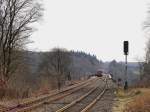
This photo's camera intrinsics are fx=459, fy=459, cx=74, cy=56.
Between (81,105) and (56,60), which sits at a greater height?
(56,60)

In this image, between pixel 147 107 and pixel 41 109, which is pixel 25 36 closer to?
pixel 41 109

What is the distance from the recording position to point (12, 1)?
4269cm

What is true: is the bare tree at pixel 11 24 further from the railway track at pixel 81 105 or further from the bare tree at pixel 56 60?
the bare tree at pixel 56 60

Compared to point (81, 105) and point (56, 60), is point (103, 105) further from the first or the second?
point (56, 60)

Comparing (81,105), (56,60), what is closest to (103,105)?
(81,105)

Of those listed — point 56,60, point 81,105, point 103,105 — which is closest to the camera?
point 81,105

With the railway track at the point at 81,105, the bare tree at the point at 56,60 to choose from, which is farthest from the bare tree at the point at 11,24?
the bare tree at the point at 56,60

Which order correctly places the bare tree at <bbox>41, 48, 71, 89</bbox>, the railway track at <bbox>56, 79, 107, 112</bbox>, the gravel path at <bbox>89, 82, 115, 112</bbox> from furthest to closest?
the bare tree at <bbox>41, 48, 71, 89</bbox> → the gravel path at <bbox>89, 82, 115, 112</bbox> → the railway track at <bbox>56, 79, 107, 112</bbox>

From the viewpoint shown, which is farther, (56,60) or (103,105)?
(56,60)

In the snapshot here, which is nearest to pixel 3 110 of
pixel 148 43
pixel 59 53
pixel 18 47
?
pixel 18 47

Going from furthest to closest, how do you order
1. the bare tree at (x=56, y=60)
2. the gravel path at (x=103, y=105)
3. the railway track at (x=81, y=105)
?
the bare tree at (x=56, y=60) < the gravel path at (x=103, y=105) < the railway track at (x=81, y=105)

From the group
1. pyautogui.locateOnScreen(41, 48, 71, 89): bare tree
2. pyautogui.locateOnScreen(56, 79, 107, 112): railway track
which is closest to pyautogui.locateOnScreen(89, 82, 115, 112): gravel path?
pyautogui.locateOnScreen(56, 79, 107, 112): railway track

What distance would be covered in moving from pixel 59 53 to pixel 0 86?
8285 centimetres

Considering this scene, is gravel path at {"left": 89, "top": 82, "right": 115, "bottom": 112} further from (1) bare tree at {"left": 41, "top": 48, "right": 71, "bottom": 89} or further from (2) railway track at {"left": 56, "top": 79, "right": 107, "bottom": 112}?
(1) bare tree at {"left": 41, "top": 48, "right": 71, "bottom": 89}
